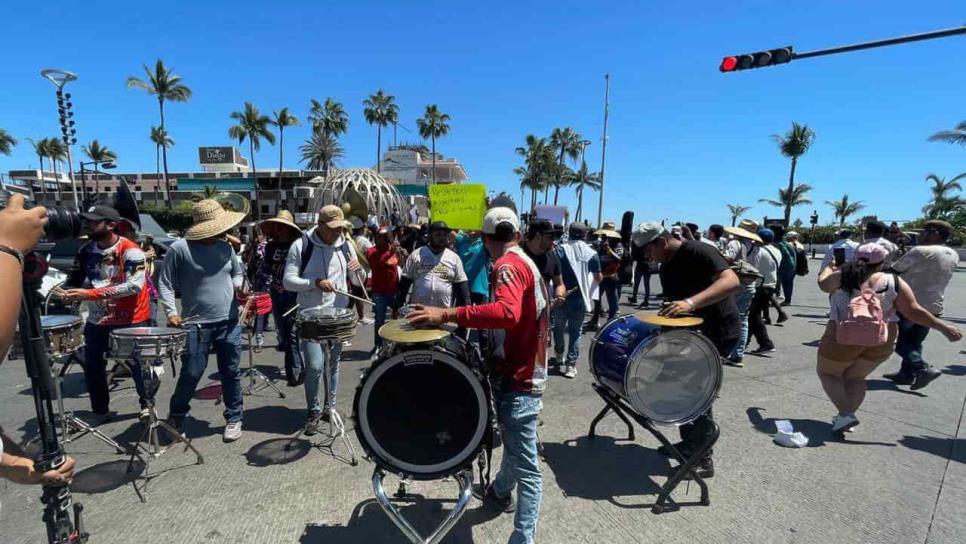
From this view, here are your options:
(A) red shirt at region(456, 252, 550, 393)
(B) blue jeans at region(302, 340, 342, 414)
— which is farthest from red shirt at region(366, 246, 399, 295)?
(A) red shirt at region(456, 252, 550, 393)

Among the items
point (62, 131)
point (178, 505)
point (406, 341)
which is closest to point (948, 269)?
point (406, 341)

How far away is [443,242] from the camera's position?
5.59m

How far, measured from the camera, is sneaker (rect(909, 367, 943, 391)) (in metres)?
5.31

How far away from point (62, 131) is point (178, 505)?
70.3 ft

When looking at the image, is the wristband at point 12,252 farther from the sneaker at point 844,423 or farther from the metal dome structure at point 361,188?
the metal dome structure at point 361,188

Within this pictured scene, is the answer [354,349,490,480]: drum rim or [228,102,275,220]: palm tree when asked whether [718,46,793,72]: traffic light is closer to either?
[354,349,490,480]: drum rim

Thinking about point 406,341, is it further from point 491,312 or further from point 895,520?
point 895,520

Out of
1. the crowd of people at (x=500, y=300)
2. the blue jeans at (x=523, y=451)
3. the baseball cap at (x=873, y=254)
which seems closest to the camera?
the blue jeans at (x=523, y=451)

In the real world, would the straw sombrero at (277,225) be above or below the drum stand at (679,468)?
above

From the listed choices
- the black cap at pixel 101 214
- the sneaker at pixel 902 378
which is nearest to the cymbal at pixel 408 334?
the black cap at pixel 101 214

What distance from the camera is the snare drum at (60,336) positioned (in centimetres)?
326

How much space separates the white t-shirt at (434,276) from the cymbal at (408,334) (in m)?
2.95

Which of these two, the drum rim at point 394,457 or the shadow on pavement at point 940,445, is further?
the shadow on pavement at point 940,445

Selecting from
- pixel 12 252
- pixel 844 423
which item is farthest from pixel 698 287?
pixel 12 252
